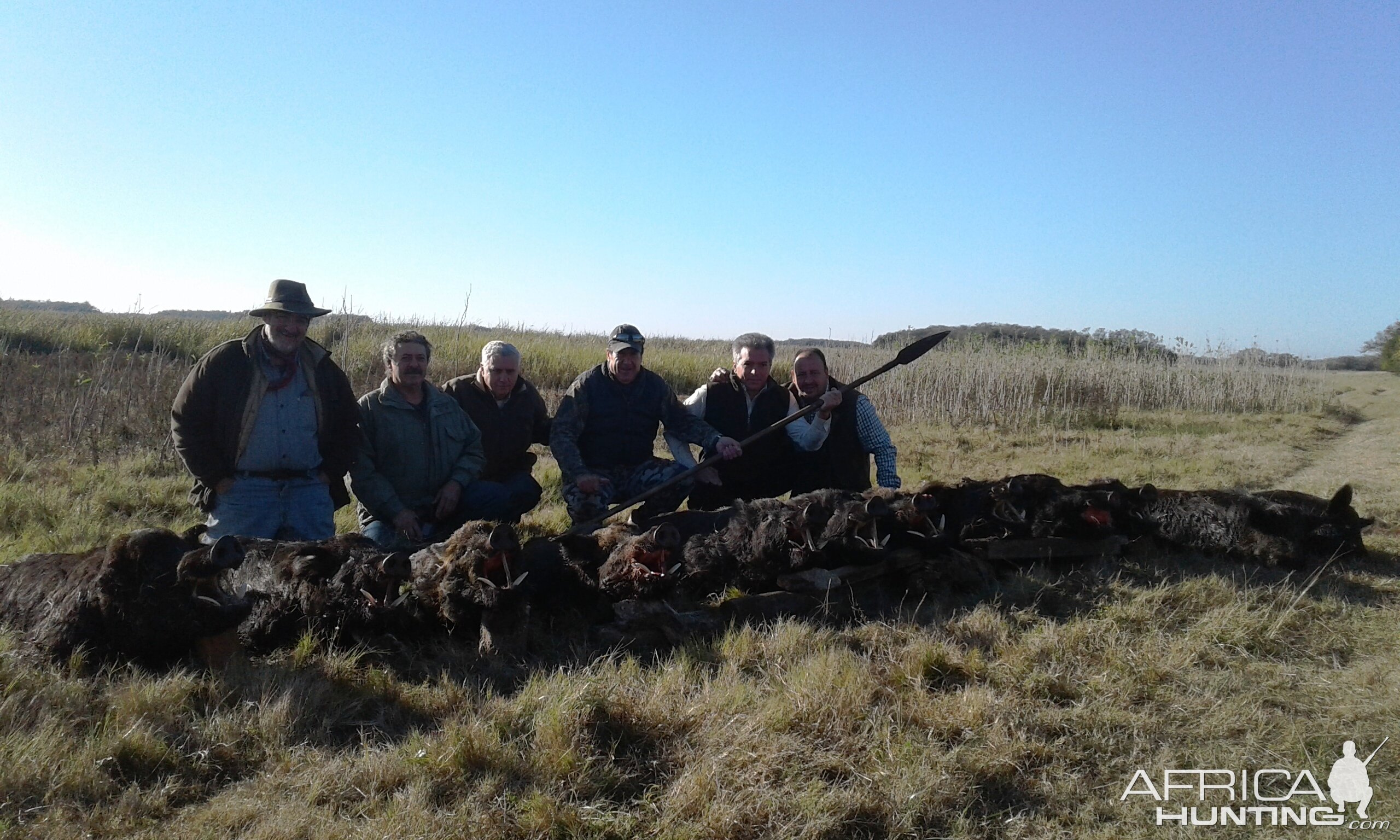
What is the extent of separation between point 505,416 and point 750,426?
6.01 feet

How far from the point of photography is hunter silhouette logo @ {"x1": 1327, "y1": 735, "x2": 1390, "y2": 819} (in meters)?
2.64

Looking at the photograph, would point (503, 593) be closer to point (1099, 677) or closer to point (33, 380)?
point (1099, 677)

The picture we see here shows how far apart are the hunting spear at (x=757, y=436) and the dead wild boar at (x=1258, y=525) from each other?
1776 mm

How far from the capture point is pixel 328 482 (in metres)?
5.08

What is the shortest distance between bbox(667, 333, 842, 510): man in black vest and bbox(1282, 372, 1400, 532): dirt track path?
4272 millimetres

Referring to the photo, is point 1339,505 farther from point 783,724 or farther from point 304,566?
point 304,566

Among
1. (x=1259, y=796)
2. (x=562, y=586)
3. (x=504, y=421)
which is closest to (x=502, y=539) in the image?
(x=562, y=586)

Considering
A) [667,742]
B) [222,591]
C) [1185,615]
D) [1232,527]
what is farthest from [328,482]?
[1232,527]

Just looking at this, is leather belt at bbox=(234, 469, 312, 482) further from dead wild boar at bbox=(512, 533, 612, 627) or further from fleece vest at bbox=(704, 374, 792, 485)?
fleece vest at bbox=(704, 374, 792, 485)

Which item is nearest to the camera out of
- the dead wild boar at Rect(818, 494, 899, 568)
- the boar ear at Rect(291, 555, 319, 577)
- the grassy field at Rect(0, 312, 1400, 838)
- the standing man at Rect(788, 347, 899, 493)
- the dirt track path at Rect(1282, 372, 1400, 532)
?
the grassy field at Rect(0, 312, 1400, 838)

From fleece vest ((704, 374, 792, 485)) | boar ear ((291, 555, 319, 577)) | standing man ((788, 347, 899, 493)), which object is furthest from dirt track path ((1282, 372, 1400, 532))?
boar ear ((291, 555, 319, 577))

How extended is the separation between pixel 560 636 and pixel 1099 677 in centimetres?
238

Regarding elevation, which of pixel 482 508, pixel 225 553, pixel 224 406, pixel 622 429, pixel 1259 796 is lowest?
pixel 1259 796

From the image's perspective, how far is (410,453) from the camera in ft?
17.5
